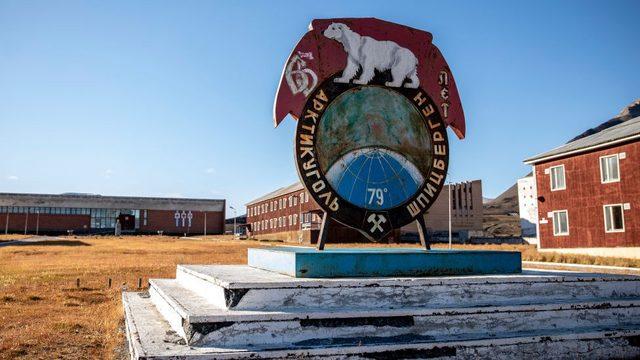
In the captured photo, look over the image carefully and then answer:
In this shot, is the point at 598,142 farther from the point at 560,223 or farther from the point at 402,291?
the point at 402,291

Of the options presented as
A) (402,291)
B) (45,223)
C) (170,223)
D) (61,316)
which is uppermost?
(170,223)

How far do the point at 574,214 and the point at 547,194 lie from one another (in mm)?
2367

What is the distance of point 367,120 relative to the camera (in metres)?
7.82

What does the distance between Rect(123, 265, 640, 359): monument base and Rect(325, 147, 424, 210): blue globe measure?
A: 224 centimetres

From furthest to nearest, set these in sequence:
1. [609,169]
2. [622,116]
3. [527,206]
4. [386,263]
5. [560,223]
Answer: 1. [622,116]
2. [527,206]
3. [560,223]
4. [609,169]
5. [386,263]

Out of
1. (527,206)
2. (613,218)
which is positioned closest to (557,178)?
(613,218)

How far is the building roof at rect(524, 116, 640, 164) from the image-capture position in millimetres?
24062

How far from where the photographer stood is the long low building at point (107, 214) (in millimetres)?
80250

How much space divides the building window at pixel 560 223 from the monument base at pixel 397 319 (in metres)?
23.7

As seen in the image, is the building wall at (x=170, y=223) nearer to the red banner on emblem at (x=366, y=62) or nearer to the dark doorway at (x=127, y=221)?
the dark doorway at (x=127, y=221)

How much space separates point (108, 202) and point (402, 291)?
292 ft

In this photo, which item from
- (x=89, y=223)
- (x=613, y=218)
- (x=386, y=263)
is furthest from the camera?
(x=89, y=223)

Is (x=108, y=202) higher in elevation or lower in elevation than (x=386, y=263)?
higher

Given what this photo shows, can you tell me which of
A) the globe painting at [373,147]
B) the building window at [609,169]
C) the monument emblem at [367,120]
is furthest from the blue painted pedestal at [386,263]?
the building window at [609,169]
